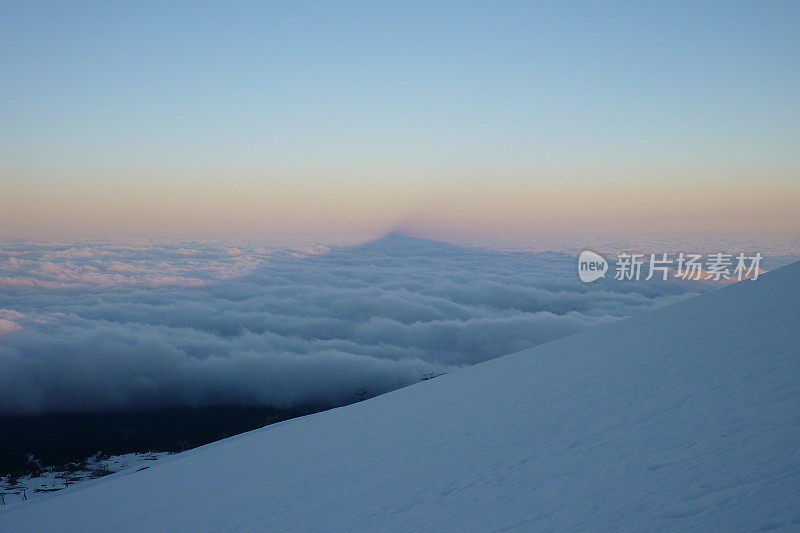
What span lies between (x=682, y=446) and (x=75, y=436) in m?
106

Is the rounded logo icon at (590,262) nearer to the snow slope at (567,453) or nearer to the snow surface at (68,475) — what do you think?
the snow slope at (567,453)

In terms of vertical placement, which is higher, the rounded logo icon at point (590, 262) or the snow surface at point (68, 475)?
the rounded logo icon at point (590, 262)

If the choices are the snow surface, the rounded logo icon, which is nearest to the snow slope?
the rounded logo icon

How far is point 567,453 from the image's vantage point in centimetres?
475

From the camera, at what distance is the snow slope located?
3338 millimetres

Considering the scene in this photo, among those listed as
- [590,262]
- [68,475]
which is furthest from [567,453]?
[68,475]

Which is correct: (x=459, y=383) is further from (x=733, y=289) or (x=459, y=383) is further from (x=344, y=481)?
(x=733, y=289)

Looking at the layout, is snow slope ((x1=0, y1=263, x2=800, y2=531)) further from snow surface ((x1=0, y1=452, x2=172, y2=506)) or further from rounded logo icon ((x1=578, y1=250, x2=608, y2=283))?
snow surface ((x1=0, y1=452, x2=172, y2=506))

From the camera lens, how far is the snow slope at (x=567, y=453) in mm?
3338

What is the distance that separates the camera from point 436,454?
6258mm

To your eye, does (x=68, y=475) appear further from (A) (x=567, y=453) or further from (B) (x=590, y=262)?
(A) (x=567, y=453)

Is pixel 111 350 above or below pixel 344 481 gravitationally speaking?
below

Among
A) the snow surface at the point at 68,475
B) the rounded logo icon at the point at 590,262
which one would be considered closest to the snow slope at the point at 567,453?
the rounded logo icon at the point at 590,262

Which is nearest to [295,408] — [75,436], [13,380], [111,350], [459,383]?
[75,436]
